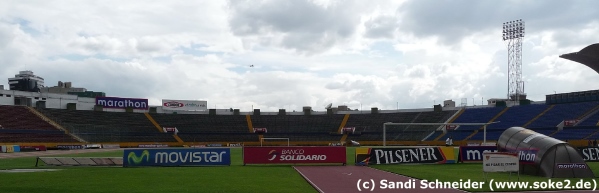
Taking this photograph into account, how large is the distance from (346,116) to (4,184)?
3597 inches

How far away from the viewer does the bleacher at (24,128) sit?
7450cm

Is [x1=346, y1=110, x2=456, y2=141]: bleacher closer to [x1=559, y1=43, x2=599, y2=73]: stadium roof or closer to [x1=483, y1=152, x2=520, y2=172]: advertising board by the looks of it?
[x1=559, y1=43, x2=599, y2=73]: stadium roof

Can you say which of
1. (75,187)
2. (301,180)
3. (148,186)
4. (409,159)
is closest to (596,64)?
(301,180)

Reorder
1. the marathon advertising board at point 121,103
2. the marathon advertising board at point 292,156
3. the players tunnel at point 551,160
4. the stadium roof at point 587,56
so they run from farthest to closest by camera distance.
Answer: the marathon advertising board at point 121,103 < the marathon advertising board at point 292,156 < the players tunnel at point 551,160 < the stadium roof at point 587,56

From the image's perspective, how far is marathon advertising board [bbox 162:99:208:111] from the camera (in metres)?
110

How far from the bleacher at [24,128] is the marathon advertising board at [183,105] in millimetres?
28876

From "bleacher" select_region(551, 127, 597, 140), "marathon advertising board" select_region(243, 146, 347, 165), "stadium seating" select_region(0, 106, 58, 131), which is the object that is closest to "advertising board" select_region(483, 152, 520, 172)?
"marathon advertising board" select_region(243, 146, 347, 165)

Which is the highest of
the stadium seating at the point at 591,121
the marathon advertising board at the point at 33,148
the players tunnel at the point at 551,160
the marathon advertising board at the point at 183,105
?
the marathon advertising board at the point at 183,105

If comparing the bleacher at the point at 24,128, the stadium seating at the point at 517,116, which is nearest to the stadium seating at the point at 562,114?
the stadium seating at the point at 517,116

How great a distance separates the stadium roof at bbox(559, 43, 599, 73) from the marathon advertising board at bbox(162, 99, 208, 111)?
313 feet

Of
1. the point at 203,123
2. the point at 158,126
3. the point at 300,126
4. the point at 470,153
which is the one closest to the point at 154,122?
the point at 158,126

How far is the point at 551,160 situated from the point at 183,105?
308ft

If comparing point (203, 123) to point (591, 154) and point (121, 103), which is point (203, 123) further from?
point (591, 154)

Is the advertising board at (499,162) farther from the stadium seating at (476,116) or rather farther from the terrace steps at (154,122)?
the terrace steps at (154,122)
